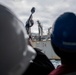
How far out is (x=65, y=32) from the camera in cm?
157

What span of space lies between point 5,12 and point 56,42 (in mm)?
645

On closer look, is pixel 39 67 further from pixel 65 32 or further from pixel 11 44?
pixel 11 44

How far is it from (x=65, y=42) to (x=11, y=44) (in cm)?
64

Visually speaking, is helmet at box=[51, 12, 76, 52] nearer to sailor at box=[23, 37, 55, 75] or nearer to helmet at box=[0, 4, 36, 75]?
sailor at box=[23, 37, 55, 75]

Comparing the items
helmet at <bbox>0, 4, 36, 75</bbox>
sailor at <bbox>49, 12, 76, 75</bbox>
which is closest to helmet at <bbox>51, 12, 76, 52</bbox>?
sailor at <bbox>49, 12, 76, 75</bbox>

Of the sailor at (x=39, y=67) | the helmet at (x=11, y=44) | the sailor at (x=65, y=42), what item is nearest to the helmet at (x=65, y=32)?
the sailor at (x=65, y=42)

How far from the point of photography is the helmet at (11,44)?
981 mm

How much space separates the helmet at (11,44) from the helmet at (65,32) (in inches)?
21.4

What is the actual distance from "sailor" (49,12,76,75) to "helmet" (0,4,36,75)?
517 mm

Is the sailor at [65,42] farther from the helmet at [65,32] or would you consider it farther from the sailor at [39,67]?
the sailor at [39,67]

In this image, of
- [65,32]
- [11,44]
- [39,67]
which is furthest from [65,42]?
[11,44]

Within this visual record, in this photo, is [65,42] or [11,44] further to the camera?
[65,42]

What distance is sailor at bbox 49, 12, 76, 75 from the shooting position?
1.54 metres

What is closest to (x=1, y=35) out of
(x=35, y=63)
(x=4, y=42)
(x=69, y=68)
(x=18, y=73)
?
(x=4, y=42)
